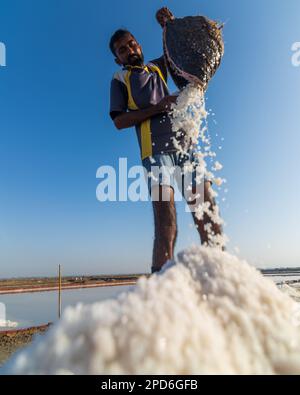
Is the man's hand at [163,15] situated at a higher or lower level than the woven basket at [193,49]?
higher

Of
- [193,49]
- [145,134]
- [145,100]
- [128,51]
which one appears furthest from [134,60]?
[145,134]

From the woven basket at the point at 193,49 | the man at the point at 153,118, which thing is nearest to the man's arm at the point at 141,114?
the man at the point at 153,118

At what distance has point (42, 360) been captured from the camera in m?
0.71

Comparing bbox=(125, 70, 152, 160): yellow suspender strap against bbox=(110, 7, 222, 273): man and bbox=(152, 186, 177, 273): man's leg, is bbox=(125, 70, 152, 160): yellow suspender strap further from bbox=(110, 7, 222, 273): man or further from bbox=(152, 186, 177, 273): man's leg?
bbox=(152, 186, 177, 273): man's leg

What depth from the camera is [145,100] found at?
2.80 metres

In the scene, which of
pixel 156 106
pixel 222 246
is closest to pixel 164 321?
pixel 222 246

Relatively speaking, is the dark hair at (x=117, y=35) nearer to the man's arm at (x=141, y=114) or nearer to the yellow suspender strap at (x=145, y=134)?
the yellow suspender strap at (x=145, y=134)

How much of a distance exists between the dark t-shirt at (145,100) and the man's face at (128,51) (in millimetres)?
110

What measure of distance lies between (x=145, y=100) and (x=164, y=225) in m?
1.03

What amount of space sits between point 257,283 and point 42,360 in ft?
2.12

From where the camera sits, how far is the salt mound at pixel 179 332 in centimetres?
71

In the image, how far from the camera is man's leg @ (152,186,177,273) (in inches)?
93.7

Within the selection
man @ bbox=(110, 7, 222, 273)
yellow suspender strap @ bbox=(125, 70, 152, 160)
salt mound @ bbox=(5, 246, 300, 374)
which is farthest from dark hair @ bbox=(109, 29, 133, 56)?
salt mound @ bbox=(5, 246, 300, 374)
